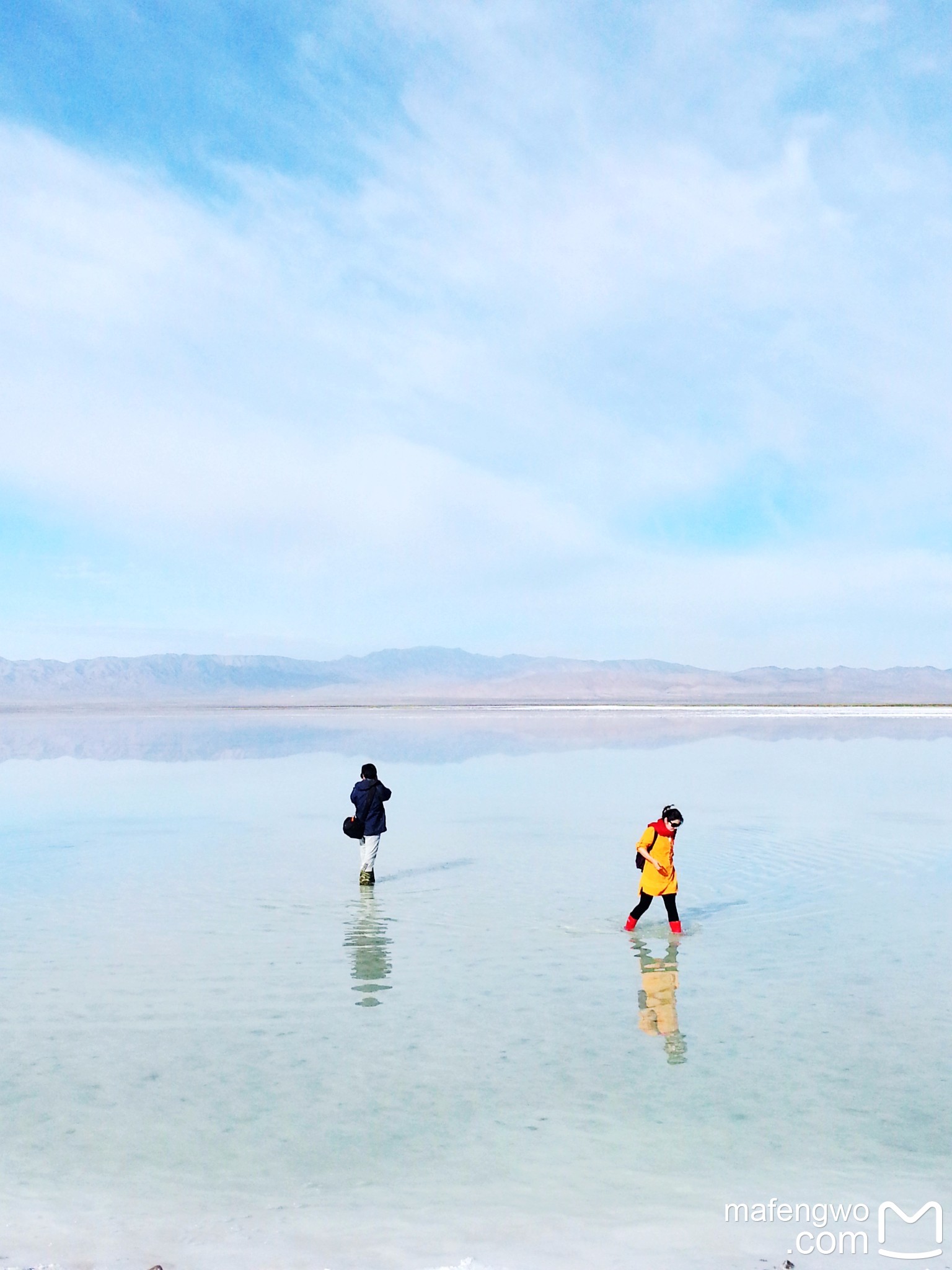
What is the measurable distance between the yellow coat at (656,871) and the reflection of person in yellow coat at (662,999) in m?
0.60

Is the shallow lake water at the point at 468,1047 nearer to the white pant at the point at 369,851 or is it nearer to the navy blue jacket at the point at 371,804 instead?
the white pant at the point at 369,851

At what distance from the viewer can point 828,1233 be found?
5664 millimetres

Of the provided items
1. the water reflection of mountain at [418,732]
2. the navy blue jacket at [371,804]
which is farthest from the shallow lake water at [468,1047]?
the water reflection of mountain at [418,732]

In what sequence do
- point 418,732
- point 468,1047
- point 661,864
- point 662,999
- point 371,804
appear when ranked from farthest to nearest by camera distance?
point 418,732, point 371,804, point 661,864, point 662,999, point 468,1047

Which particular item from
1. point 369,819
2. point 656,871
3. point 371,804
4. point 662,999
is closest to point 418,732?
point 371,804

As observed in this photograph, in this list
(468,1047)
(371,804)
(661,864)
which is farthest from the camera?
(371,804)

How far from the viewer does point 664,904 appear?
12242 mm

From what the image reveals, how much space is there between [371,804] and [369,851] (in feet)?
2.19

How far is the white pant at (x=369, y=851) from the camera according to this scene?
583 inches

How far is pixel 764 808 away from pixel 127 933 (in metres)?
15.1

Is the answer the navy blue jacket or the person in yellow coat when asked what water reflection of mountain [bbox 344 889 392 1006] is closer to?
the navy blue jacket

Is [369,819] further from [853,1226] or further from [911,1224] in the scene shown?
[911,1224]

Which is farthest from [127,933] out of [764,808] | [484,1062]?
[764,808]

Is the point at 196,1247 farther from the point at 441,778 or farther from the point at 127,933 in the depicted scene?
the point at 441,778
